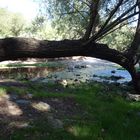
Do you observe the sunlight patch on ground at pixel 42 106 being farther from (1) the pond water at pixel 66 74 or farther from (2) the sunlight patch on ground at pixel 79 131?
(1) the pond water at pixel 66 74

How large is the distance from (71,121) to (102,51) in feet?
7.93

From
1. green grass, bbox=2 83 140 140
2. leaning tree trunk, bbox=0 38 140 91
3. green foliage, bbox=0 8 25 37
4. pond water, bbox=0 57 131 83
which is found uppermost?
leaning tree trunk, bbox=0 38 140 91

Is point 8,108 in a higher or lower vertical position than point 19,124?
lower

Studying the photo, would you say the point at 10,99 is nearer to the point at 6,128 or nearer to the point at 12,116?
the point at 12,116

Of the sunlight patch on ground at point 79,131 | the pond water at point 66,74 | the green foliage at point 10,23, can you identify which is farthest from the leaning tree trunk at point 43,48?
the green foliage at point 10,23

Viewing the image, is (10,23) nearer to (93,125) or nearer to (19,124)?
(93,125)

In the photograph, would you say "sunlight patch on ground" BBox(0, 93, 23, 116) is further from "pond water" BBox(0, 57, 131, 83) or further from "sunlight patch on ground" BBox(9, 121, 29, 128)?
"pond water" BBox(0, 57, 131, 83)

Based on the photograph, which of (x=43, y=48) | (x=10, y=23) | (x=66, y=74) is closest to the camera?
(x=43, y=48)

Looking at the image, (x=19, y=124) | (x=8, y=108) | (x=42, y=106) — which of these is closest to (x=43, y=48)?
(x=19, y=124)

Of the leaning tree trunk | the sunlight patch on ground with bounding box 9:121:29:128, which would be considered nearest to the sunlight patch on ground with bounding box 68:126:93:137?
the sunlight patch on ground with bounding box 9:121:29:128

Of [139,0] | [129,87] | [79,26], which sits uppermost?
[139,0]

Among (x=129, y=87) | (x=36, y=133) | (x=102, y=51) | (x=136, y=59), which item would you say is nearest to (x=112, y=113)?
(x=102, y=51)

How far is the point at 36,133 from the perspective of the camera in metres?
7.67

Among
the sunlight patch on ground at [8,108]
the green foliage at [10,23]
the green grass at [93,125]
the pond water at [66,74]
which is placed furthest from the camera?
the green foliage at [10,23]
